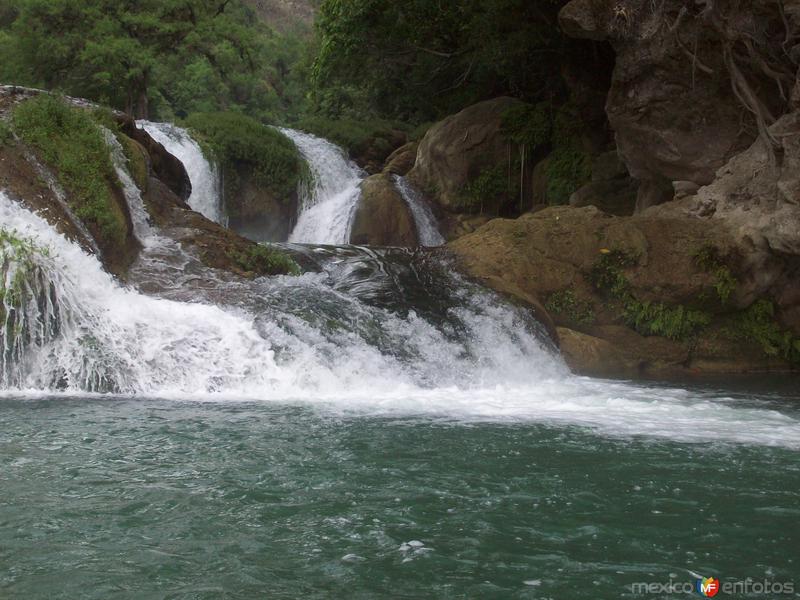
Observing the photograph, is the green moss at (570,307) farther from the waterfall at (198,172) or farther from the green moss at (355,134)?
the green moss at (355,134)

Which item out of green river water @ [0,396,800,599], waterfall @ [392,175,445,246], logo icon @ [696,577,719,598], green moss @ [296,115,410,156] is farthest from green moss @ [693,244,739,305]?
green moss @ [296,115,410,156]

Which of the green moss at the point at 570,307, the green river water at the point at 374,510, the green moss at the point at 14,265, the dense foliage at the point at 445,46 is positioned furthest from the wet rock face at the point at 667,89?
the green moss at the point at 14,265

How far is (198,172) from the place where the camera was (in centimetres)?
1769

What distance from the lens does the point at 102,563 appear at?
13.4 ft

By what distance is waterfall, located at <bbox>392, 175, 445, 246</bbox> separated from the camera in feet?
59.7

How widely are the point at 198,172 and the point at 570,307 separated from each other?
900 cm

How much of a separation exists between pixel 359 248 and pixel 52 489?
9056mm

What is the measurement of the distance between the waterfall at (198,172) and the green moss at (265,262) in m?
5.45

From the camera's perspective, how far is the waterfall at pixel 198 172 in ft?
57.6

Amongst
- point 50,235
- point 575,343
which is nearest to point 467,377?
point 575,343

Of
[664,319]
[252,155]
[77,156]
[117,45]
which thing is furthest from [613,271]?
[117,45]

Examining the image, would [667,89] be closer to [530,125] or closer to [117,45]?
[530,125]

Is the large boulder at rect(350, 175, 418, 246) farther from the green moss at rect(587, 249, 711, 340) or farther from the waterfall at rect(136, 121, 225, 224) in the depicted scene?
the green moss at rect(587, 249, 711, 340)

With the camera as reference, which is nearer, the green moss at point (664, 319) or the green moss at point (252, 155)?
the green moss at point (664, 319)
